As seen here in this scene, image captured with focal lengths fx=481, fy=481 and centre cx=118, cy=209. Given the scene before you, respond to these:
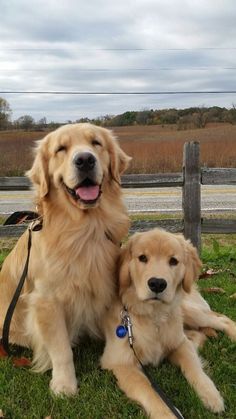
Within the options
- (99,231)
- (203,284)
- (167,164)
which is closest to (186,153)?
(203,284)

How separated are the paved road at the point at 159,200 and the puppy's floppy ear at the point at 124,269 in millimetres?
8321

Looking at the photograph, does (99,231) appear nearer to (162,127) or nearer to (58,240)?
(58,240)

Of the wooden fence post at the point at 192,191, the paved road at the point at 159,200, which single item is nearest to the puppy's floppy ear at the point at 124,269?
the wooden fence post at the point at 192,191

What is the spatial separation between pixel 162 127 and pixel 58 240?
1228 inches

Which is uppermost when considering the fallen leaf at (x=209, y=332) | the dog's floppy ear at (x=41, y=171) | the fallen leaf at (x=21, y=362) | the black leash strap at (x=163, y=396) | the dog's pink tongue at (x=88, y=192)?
the dog's floppy ear at (x=41, y=171)

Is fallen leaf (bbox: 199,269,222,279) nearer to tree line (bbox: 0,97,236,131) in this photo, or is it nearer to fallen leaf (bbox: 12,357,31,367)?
fallen leaf (bbox: 12,357,31,367)

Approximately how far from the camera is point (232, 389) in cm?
322

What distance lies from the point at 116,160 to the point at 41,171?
22.3 inches

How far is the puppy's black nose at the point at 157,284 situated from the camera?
3102 mm

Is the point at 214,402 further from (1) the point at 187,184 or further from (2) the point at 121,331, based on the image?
(1) the point at 187,184

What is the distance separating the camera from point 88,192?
128 inches

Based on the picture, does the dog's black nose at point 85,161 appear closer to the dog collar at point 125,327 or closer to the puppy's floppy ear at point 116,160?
the puppy's floppy ear at point 116,160

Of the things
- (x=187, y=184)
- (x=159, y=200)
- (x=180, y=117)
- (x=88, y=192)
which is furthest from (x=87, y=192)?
(x=180, y=117)

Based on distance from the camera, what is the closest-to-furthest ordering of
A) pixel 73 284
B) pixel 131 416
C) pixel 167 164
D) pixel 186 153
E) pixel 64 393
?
pixel 131 416 → pixel 64 393 → pixel 73 284 → pixel 186 153 → pixel 167 164
